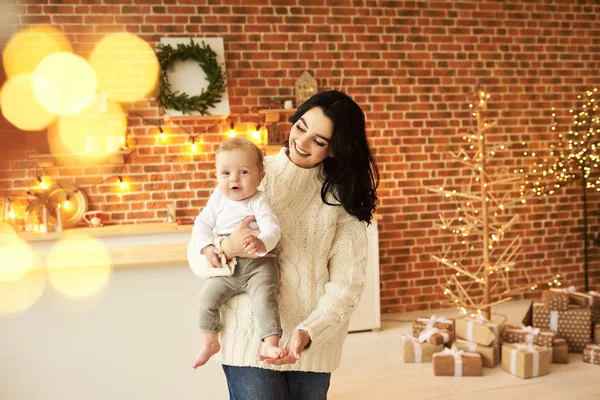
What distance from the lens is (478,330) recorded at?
3193mm

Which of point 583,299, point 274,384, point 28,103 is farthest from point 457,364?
point 28,103

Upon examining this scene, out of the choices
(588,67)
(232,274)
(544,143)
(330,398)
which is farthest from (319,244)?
(588,67)

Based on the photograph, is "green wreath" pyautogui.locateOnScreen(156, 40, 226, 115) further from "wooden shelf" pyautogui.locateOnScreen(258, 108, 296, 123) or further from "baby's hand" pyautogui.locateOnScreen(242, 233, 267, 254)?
"baby's hand" pyautogui.locateOnScreen(242, 233, 267, 254)

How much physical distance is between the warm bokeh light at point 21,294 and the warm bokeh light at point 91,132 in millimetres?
2023

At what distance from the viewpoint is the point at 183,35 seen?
3.90m

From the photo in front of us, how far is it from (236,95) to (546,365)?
9.40ft

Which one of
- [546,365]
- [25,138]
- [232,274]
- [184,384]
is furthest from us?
[546,365]

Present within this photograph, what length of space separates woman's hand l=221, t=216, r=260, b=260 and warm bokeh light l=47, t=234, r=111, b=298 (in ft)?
2.54

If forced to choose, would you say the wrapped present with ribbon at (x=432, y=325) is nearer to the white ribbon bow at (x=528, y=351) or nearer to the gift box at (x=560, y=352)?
the white ribbon bow at (x=528, y=351)

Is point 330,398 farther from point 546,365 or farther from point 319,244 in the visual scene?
point 319,244

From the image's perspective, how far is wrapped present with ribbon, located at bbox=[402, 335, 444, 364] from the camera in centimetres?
324

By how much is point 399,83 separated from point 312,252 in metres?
3.19

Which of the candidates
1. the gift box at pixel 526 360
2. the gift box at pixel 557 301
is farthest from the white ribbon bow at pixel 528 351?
the gift box at pixel 557 301

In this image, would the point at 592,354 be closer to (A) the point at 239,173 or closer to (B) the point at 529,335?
(B) the point at 529,335
